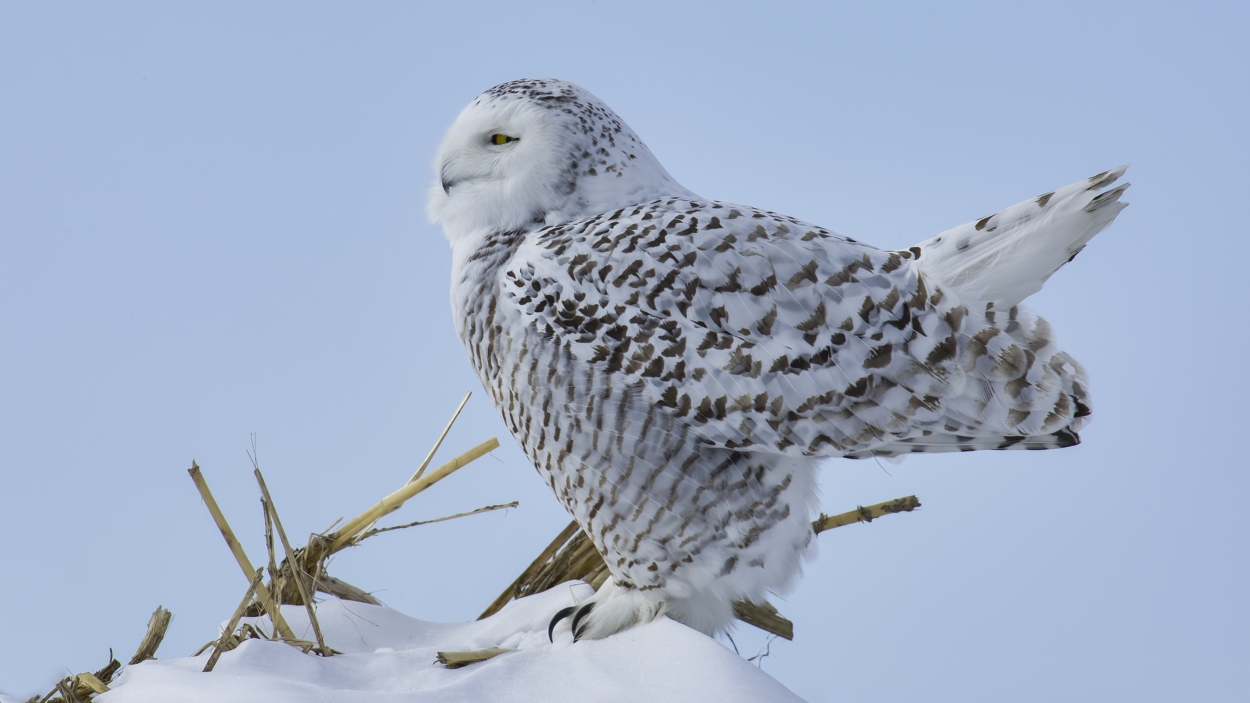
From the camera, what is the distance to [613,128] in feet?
7.68

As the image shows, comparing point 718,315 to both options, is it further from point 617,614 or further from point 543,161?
point 617,614

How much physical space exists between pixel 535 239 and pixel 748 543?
79 centimetres

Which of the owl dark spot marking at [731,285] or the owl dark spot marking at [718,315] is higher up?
the owl dark spot marking at [731,285]

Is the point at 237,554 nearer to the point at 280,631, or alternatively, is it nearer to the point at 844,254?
the point at 280,631

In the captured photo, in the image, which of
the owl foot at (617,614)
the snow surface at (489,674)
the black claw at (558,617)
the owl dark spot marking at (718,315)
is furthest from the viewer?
the black claw at (558,617)

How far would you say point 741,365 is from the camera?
197 cm

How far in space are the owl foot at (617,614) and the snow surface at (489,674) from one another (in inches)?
1.8

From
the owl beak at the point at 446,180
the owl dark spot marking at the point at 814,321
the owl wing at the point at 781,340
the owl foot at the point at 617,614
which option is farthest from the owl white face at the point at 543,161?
the owl foot at the point at 617,614

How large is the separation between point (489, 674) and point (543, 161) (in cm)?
111

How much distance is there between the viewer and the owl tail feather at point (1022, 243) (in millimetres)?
1941

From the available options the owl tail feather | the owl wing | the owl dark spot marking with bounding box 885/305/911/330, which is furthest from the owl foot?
the owl tail feather

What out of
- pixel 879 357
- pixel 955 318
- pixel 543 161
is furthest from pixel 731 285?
pixel 543 161

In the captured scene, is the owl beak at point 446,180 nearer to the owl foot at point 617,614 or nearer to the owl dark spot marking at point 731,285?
the owl dark spot marking at point 731,285

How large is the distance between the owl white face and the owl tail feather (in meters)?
0.62
